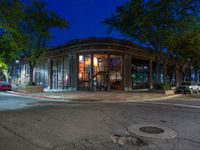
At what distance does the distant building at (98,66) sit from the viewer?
2592cm

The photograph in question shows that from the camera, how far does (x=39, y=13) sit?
23641mm

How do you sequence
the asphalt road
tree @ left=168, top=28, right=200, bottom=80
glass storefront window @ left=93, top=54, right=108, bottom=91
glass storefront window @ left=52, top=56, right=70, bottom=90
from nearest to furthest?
the asphalt road, tree @ left=168, top=28, right=200, bottom=80, glass storefront window @ left=93, top=54, right=108, bottom=91, glass storefront window @ left=52, top=56, right=70, bottom=90

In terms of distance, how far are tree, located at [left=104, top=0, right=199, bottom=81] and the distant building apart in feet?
13.0

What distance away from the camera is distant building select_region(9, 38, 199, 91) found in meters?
25.9

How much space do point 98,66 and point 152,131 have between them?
67.0 ft

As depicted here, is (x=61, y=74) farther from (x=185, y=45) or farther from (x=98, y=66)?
(x=185, y=45)

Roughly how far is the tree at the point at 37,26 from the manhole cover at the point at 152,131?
2044 centimetres

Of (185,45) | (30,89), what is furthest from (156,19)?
(30,89)

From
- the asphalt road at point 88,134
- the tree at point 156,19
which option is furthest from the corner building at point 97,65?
the asphalt road at point 88,134

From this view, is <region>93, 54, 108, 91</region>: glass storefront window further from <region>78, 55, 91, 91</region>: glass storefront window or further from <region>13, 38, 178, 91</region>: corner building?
<region>78, 55, 91, 91</region>: glass storefront window

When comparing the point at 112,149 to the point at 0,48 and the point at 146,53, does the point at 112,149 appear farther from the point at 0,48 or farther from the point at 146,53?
the point at 146,53

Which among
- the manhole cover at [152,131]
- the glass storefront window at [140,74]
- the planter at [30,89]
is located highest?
the glass storefront window at [140,74]

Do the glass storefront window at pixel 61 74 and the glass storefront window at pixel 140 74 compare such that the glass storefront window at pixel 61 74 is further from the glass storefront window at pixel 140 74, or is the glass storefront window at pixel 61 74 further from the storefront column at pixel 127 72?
the glass storefront window at pixel 140 74

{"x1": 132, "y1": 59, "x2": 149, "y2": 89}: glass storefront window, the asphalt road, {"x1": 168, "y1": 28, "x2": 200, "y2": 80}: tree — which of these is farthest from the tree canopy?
the asphalt road
